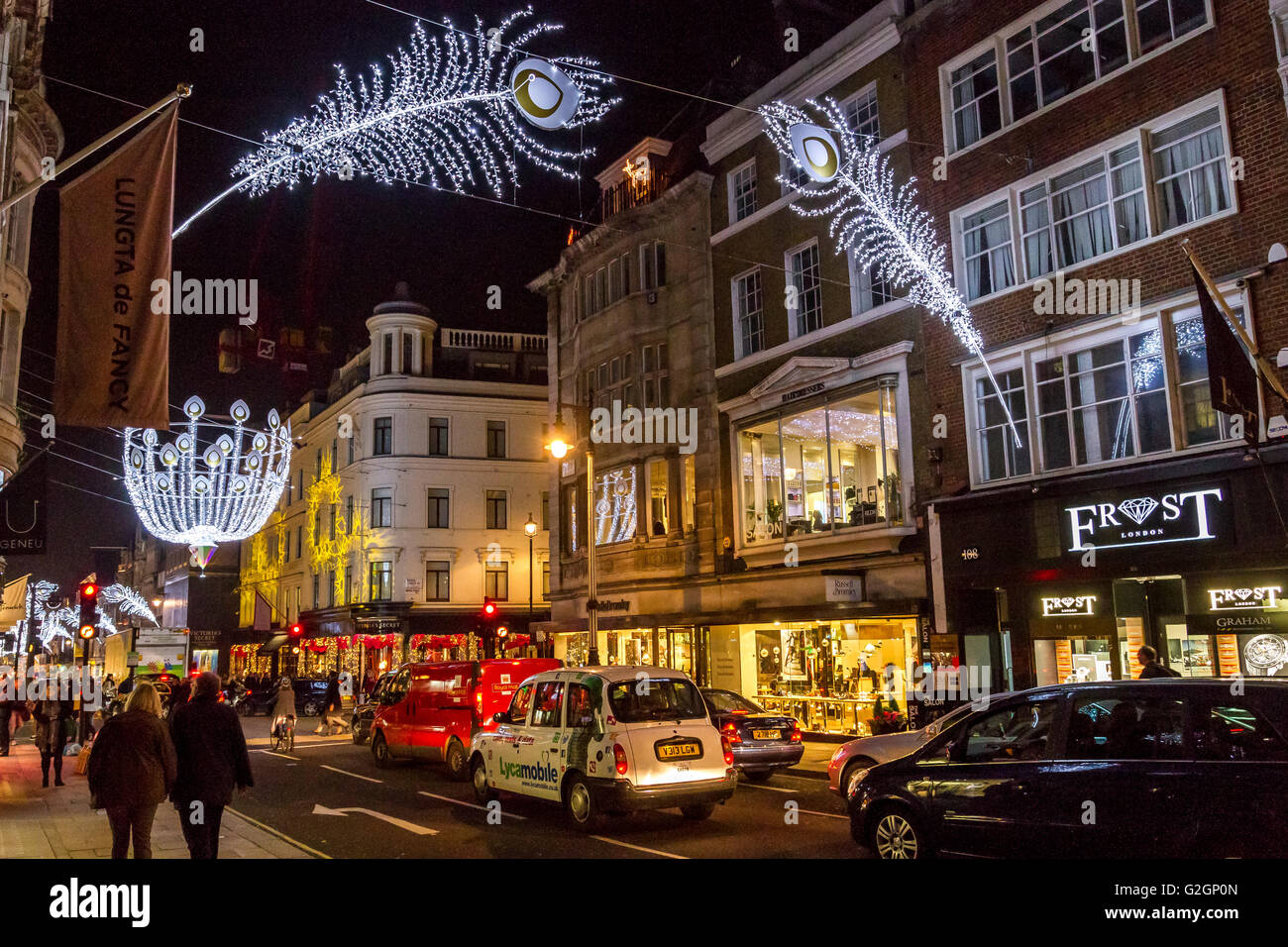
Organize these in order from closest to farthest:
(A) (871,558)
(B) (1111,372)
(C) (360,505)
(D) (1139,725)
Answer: (D) (1139,725), (B) (1111,372), (A) (871,558), (C) (360,505)

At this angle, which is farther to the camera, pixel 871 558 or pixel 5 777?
pixel 871 558

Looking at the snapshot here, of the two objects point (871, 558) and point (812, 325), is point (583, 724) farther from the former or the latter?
point (812, 325)

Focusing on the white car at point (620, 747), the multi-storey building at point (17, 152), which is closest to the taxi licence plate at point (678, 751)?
the white car at point (620, 747)

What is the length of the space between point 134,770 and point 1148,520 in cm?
1531

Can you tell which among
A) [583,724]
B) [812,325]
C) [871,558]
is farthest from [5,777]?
[812,325]

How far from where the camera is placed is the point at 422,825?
1217cm

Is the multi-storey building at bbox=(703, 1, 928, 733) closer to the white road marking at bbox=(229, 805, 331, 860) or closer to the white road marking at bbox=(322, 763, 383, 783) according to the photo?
the white road marking at bbox=(322, 763, 383, 783)

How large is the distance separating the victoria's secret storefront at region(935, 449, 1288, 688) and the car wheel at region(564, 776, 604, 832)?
28.0 ft

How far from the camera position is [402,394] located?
4503cm

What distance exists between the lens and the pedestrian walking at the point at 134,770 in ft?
26.4

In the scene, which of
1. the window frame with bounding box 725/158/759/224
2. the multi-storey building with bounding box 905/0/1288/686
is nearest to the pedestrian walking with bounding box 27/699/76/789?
the multi-storey building with bounding box 905/0/1288/686

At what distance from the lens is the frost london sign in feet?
51.0
